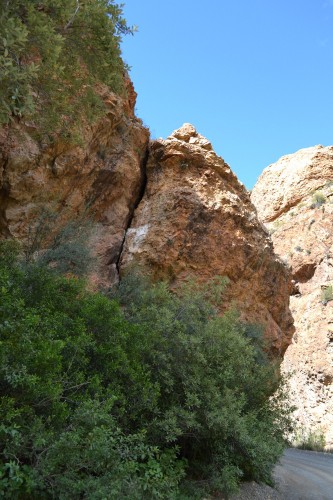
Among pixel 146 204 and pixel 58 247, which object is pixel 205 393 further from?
pixel 146 204

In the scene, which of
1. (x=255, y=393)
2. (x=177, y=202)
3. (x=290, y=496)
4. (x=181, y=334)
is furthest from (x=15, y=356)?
(x=177, y=202)

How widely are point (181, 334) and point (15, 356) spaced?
13.9ft

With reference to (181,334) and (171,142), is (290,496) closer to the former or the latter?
(181,334)

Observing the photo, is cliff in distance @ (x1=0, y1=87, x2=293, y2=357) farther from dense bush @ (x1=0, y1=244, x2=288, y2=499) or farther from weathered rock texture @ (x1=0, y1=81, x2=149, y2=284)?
dense bush @ (x1=0, y1=244, x2=288, y2=499)

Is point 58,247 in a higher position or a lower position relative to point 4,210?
lower

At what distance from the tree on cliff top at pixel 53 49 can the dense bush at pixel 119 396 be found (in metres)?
2.88

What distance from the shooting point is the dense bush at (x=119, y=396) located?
484cm

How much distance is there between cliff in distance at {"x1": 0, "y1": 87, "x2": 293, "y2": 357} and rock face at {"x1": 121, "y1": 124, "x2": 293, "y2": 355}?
4 centimetres

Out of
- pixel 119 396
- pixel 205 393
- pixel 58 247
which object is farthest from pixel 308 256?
pixel 119 396

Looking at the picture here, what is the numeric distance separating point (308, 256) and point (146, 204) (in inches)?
1197

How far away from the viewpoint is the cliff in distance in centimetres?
1226

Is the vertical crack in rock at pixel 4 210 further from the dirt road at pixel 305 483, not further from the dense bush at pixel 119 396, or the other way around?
the dirt road at pixel 305 483

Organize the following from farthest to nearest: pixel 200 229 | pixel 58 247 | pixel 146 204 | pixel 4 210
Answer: pixel 146 204 → pixel 200 229 → pixel 4 210 → pixel 58 247

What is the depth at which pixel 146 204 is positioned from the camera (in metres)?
16.2
